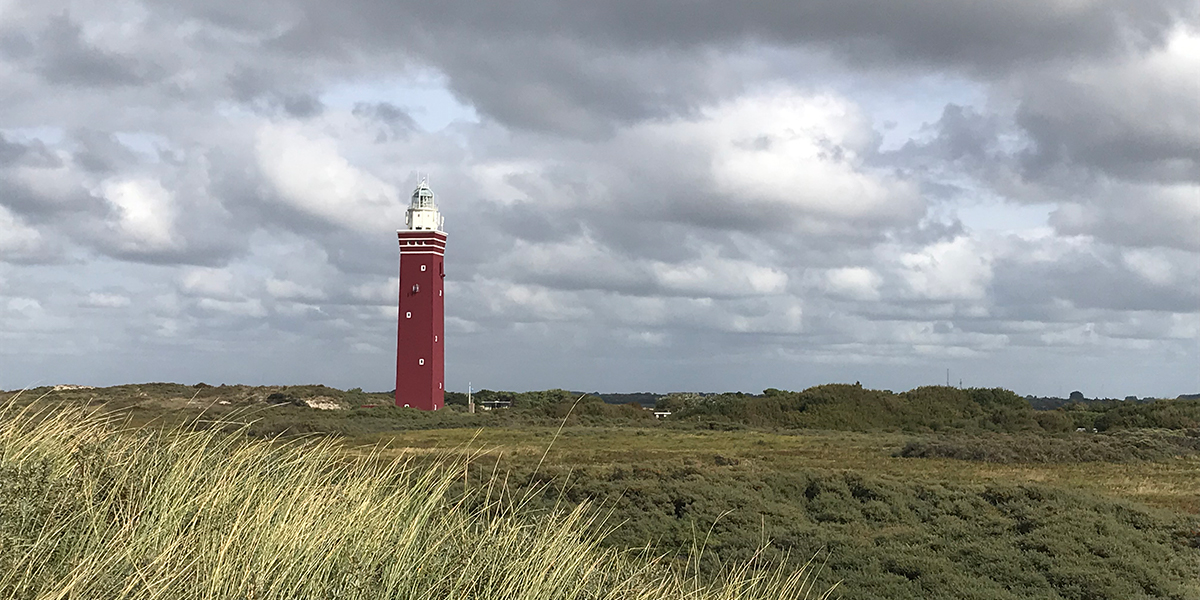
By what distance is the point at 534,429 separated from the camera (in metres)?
32.3

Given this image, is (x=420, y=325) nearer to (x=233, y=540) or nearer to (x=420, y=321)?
(x=420, y=321)

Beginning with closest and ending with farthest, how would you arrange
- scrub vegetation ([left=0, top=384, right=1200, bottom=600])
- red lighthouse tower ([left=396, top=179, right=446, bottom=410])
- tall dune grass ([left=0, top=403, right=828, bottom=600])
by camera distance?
tall dune grass ([left=0, top=403, right=828, bottom=600]) → scrub vegetation ([left=0, top=384, right=1200, bottom=600]) → red lighthouse tower ([left=396, top=179, right=446, bottom=410])

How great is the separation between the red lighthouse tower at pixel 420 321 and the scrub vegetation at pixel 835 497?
902 centimetres

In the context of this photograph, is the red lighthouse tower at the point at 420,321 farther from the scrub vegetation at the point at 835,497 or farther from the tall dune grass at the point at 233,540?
the tall dune grass at the point at 233,540

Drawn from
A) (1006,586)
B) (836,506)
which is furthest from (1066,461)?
(1006,586)

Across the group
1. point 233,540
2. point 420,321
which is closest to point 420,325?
point 420,321

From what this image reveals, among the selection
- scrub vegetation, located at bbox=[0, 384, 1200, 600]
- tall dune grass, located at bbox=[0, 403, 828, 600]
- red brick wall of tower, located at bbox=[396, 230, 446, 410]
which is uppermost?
red brick wall of tower, located at bbox=[396, 230, 446, 410]

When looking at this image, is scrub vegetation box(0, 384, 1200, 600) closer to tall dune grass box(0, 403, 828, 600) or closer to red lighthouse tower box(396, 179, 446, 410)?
tall dune grass box(0, 403, 828, 600)

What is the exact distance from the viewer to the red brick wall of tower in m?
42.5

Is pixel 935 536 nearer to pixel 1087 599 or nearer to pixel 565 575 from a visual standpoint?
pixel 1087 599

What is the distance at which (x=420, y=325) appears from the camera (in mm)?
42562

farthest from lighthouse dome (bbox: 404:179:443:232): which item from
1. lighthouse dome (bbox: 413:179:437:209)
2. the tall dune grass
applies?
the tall dune grass

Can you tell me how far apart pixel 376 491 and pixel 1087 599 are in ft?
27.7

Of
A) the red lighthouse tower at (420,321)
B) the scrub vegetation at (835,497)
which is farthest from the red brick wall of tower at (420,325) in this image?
the scrub vegetation at (835,497)
